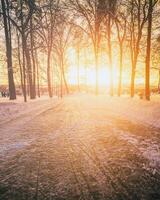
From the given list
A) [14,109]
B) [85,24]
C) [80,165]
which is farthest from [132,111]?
[85,24]

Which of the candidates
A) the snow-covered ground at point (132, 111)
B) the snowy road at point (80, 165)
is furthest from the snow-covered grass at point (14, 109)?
the snowy road at point (80, 165)

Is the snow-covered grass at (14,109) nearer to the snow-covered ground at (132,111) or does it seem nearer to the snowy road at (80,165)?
the snow-covered ground at (132,111)

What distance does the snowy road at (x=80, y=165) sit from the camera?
3938mm

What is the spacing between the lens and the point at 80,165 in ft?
16.8

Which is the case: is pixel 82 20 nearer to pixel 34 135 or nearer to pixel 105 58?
pixel 105 58

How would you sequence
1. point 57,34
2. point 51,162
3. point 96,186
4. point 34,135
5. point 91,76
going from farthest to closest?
1. point 91,76
2. point 57,34
3. point 34,135
4. point 51,162
5. point 96,186

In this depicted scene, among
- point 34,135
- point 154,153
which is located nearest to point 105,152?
point 154,153

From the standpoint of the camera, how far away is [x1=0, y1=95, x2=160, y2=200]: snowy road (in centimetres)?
394

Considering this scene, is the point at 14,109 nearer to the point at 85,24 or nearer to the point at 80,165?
the point at 80,165

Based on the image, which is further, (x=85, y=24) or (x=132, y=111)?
(x=85, y=24)

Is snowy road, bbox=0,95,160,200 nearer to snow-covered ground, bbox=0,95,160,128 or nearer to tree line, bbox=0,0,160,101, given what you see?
snow-covered ground, bbox=0,95,160,128

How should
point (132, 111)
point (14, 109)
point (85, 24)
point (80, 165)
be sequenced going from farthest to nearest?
1. point (85, 24)
2. point (14, 109)
3. point (132, 111)
4. point (80, 165)

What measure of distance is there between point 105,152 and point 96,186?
187 cm

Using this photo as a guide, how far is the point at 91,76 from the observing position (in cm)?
5706
